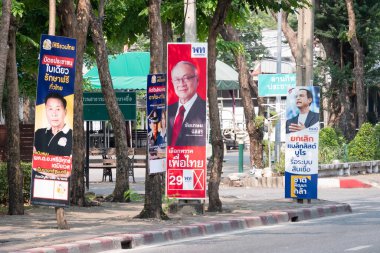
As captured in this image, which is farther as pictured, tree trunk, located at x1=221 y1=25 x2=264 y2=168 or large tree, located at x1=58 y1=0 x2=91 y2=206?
tree trunk, located at x1=221 y1=25 x2=264 y2=168

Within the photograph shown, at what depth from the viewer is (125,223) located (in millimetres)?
18312

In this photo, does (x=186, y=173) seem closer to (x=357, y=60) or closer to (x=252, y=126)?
(x=252, y=126)

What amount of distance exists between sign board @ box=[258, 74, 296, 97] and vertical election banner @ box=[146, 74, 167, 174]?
38.1ft

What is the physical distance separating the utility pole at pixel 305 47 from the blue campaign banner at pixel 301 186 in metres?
7.65

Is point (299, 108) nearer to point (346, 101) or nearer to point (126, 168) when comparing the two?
point (126, 168)

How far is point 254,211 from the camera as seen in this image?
21562mm

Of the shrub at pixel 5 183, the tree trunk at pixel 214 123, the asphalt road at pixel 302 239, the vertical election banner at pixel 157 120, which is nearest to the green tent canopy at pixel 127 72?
the shrub at pixel 5 183

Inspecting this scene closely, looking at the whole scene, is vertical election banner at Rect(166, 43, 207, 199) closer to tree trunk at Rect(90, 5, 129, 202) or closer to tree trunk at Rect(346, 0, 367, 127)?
tree trunk at Rect(90, 5, 129, 202)

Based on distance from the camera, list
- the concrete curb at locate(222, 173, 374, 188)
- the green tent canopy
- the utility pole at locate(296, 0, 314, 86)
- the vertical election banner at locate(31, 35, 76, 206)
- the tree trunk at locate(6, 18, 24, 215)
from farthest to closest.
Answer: the green tent canopy < the concrete curb at locate(222, 173, 374, 188) < the utility pole at locate(296, 0, 314, 86) < the tree trunk at locate(6, 18, 24, 215) < the vertical election banner at locate(31, 35, 76, 206)

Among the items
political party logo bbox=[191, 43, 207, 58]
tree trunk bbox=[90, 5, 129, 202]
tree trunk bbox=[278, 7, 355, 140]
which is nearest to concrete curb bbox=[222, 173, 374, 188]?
tree trunk bbox=[90, 5, 129, 202]

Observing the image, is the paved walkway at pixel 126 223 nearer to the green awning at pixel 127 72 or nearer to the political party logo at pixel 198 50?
the political party logo at pixel 198 50

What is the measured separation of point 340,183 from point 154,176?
14.4m

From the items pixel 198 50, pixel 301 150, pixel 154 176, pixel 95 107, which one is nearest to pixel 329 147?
pixel 95 107

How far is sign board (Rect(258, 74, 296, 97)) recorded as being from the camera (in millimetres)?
30438
